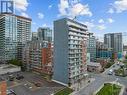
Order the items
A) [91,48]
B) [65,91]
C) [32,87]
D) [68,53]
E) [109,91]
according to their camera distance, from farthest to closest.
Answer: [91,48] → [68,53] → [32,87] → [109,91] → [65,91]

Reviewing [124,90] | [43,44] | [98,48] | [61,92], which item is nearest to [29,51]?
[43,44]

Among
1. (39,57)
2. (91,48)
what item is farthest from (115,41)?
(39,57)

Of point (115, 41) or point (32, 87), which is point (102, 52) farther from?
point (32, 87)

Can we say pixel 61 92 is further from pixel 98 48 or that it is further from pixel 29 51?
pixel 98 48

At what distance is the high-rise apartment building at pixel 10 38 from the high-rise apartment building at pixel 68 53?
51.1 meters

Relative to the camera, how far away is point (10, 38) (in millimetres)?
104250

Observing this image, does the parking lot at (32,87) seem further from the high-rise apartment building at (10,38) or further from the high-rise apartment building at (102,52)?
the high-rise apartment building at (102,52)

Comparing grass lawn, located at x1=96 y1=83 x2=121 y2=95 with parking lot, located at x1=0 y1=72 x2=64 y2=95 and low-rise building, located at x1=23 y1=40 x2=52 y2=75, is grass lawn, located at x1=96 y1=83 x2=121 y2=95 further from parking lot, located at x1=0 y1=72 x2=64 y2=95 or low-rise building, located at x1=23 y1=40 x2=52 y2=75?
low-rise building, located at x1=23 y1=40 x2=52 y2=75

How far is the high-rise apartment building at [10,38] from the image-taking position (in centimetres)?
10244

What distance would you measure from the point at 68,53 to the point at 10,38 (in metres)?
62.3

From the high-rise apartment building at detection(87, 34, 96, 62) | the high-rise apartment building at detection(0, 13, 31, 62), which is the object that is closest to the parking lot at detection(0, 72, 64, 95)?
the high-rise apartment building at detection(0, 13, 31, 62)

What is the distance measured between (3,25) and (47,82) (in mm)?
61834

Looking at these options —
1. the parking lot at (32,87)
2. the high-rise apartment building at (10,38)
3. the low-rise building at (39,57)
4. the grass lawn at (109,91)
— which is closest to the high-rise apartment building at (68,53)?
the parking lot at (32,87)

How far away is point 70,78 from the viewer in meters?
52.8
